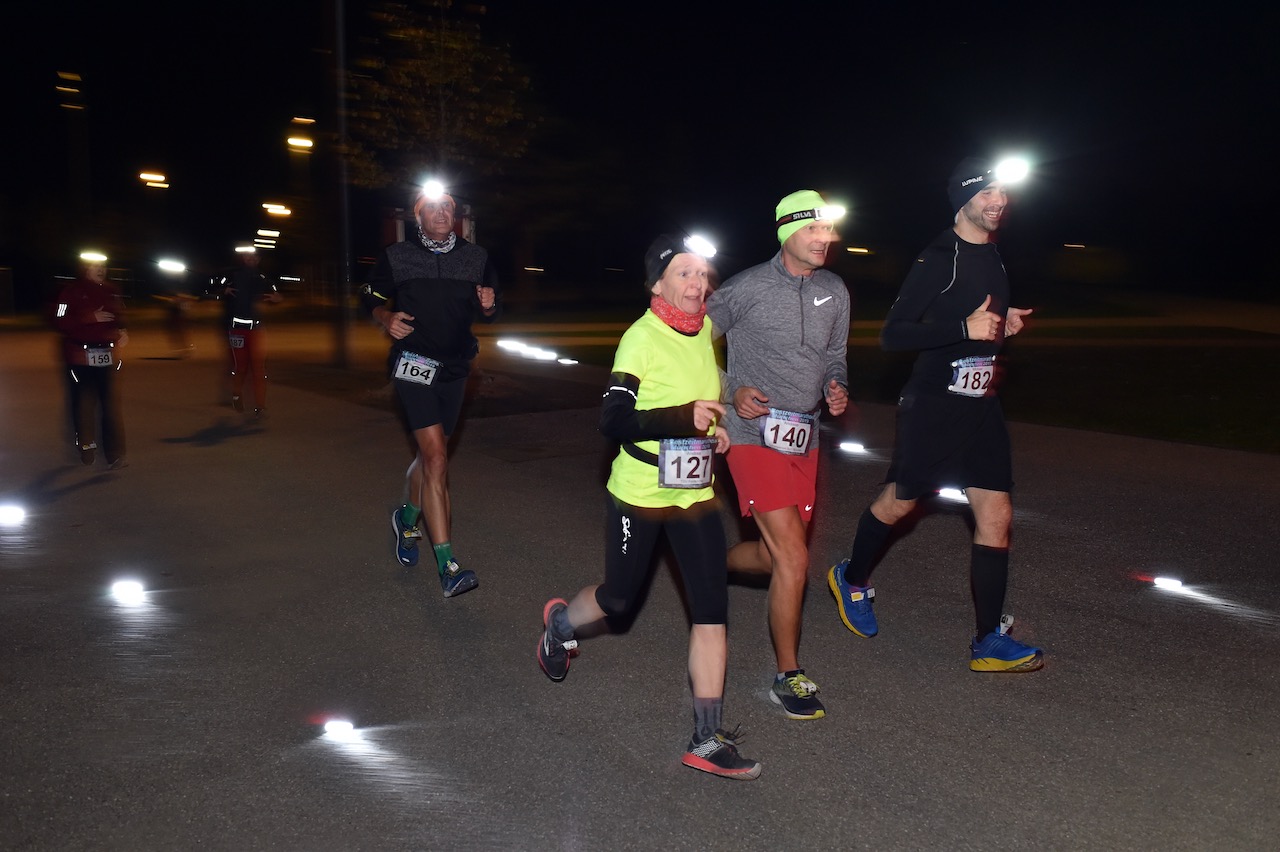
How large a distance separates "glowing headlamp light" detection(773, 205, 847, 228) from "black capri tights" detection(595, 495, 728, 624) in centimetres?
123

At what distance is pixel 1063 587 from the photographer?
263 inches

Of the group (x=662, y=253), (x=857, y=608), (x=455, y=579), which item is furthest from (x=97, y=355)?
(x=662, y=253)

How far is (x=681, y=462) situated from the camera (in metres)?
4.22

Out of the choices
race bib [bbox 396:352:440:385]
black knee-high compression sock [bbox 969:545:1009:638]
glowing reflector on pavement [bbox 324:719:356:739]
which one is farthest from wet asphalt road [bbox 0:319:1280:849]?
race bib [bbox 396:352:440:385]

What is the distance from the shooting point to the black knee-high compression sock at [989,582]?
17.3 ft

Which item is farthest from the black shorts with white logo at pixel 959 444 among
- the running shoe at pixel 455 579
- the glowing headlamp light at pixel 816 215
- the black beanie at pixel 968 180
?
the running shoe at pixel 455 579

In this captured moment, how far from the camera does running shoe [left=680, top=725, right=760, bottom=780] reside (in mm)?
4156

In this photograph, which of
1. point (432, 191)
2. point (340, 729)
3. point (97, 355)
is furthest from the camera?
point (97, 355)

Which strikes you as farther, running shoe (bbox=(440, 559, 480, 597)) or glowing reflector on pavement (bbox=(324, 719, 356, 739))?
running shoe (bbox=(440, 559, 480, 597))

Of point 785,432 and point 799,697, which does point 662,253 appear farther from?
point 799,697

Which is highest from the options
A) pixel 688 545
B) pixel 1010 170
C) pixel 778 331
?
pixel 1010 170

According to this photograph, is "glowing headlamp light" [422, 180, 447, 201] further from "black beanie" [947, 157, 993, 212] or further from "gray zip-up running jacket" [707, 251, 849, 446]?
"black beanie" [947, 157, 993, 212]

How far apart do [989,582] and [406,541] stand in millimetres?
3416

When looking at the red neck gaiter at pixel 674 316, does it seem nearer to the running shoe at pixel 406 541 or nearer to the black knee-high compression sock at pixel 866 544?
the black knee-high compression sock at pixel 866 544
